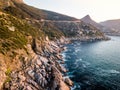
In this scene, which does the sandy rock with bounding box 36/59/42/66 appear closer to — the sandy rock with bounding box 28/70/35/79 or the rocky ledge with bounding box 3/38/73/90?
the rocky ledge with bounding box 3/38/73/90

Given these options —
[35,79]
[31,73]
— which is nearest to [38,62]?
[31,73]

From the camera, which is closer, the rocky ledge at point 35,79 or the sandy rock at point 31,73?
the rocky ledge at point 35,79

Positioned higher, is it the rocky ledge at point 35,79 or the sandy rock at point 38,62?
the sandy rock at point 38,62

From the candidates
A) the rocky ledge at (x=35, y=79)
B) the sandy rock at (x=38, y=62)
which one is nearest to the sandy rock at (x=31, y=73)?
the rocky ledge at (x=35, y=79)

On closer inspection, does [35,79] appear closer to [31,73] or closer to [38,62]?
[31,73]

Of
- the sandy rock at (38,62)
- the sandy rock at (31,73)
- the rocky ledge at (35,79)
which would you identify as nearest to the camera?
the rocky ledge at (35,79)

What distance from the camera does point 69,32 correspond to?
643 feet

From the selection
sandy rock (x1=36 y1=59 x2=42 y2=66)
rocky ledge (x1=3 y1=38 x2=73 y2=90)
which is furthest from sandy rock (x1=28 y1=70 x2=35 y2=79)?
sandy rock (x1=36 y1=59 x2=42 y2=66)

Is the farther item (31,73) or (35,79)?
(31,73)

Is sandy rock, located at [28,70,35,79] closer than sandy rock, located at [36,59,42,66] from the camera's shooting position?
Yes

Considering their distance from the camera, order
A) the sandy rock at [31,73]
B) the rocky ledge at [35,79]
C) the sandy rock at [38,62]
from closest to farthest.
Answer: the rocky ledge at [35,79] → the sandy rock at [31,73] → the sandy rock at [38,62]

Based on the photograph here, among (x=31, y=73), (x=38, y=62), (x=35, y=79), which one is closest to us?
(x=35, y=79)

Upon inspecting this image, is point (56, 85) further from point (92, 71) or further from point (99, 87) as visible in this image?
point (92, 71)

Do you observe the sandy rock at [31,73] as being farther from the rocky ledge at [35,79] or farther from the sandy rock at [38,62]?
the sandy rock at [38,62]
